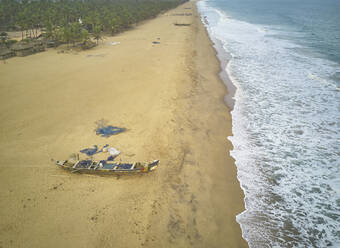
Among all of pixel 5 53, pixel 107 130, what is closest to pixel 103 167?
pixel 107 130

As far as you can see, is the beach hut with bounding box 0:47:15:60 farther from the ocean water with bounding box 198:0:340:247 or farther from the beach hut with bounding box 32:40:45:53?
the ocean water with bounding box 198:0:340:247

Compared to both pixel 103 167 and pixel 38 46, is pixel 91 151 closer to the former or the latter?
pixel 103 167

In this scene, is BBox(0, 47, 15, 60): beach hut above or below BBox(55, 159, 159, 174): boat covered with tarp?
above

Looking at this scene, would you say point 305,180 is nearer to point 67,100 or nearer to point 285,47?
point 67,100

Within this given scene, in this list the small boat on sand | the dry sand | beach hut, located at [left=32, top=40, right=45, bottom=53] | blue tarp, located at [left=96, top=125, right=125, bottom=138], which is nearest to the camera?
the dry sand

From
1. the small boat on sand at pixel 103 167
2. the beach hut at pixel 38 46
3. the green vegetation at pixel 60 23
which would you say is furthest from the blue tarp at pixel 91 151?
the beach hut at pixel 38 46

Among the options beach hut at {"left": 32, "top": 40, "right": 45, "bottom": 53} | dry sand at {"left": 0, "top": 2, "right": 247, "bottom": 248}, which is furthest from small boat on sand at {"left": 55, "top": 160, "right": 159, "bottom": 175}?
beach hut at {"left": 32, "top": 40, "right": 45, "bottom": 53}

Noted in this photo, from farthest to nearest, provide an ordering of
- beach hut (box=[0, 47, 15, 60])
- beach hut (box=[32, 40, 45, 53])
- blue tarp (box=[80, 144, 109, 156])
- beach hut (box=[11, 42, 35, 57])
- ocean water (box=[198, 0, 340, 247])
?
beach hut (box=[32, 40, 45, 53]), beach hut (box=[11, 42, 35, 57]), beach hut (box=[0, 47, 15, 60]), blue tarp (box=[80, 144, 109, 156]), ocean water (box=[198, 0, 340, 247])
